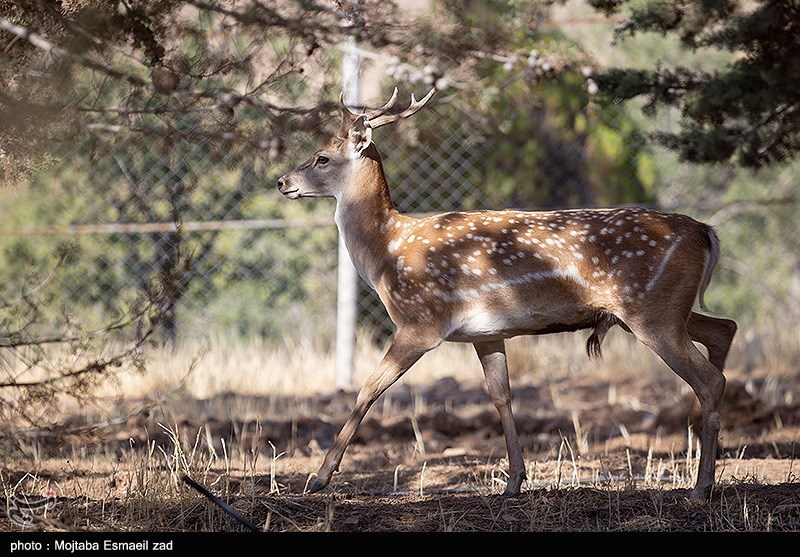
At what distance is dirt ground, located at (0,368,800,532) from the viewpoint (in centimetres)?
463

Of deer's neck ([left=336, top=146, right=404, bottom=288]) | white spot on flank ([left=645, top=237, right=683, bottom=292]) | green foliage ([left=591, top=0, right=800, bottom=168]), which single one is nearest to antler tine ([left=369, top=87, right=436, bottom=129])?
deer's neck ([left=336, top=146, right=404, bottom=288])

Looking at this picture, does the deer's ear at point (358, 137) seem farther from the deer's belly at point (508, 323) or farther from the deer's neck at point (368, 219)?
the deer's belly at point (508, 323)

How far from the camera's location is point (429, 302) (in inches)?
219

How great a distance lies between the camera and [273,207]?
13281 mm

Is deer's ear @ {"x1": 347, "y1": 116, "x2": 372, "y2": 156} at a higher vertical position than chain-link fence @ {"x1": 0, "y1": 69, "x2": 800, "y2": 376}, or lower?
higher

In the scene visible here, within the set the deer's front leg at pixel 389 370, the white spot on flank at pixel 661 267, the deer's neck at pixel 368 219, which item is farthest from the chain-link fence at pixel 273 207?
the white spot on flank at pixel 661 267

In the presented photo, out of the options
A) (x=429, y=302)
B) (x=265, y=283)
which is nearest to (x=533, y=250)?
(x=429, y=302)

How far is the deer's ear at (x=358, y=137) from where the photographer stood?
6.09 metres

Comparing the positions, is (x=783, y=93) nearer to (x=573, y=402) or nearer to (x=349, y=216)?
(x=349, y=216)

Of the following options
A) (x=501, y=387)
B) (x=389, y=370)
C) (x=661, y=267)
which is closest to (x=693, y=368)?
(x=661, y=267)

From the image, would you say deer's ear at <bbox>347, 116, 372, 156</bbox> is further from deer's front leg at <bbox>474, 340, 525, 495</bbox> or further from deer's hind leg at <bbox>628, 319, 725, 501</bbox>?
deer's hind leg at <bbox>628, 319, 725, 501</bbox>

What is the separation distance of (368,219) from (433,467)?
1.62m

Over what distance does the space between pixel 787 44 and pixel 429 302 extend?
10.0ft

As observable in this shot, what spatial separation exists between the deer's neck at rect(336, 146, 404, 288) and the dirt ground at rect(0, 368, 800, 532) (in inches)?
41.3
